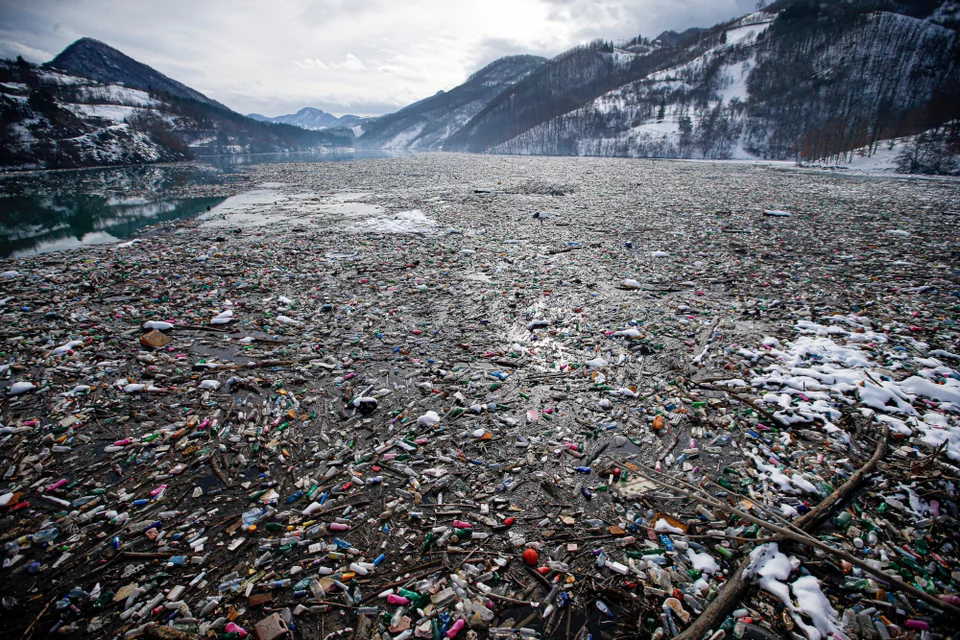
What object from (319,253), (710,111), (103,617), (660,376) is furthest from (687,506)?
(710,111)

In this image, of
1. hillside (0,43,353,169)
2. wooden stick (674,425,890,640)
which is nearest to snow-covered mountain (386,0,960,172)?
wooden stick (674,425,890,640)

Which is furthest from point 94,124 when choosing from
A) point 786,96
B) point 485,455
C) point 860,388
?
point 786,96

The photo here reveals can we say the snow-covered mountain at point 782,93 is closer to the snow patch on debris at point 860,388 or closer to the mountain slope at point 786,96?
the mountain slope at point 786,96

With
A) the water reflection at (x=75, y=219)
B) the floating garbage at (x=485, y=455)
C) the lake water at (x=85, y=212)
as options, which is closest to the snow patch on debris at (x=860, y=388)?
the floating garbage at (x=485, y=455)

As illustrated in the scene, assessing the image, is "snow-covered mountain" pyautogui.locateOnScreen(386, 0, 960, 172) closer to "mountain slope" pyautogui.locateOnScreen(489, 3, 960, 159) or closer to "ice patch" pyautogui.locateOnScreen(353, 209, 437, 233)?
"mountain slope" pyautogui.locateOnScreen(489, 3, 960, 159)

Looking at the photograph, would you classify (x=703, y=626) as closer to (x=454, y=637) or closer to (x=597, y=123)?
(x=454, y=637)

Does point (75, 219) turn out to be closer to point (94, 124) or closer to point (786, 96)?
point (94, 124)
